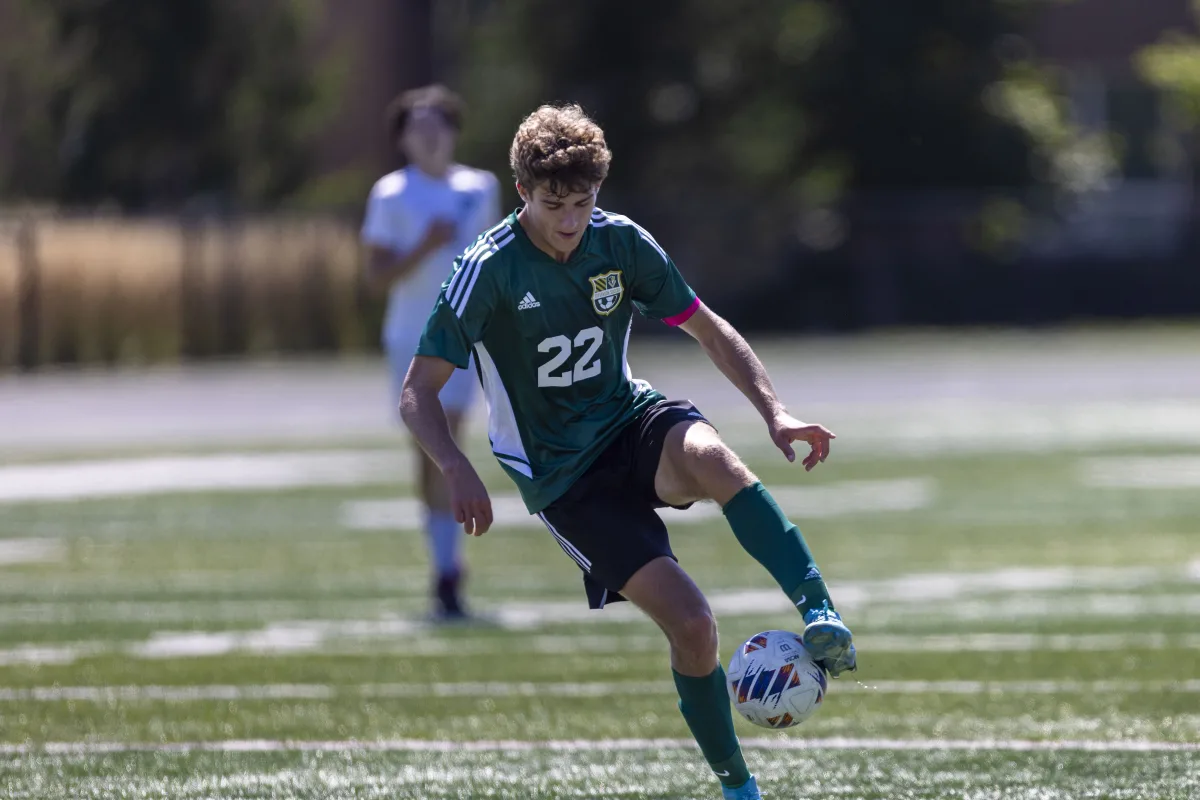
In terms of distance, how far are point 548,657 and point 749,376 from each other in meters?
3.15

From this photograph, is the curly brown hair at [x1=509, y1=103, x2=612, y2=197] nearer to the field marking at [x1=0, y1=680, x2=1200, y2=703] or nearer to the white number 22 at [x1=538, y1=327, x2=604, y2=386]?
the white number 22 at [x1=538, y1=327, x2=604, y2=386]

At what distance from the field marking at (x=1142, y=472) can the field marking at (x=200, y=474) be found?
5232 mm

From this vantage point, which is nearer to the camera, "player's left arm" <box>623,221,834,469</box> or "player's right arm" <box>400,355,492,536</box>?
"player's right arm" <box>400,355,492,536</box>

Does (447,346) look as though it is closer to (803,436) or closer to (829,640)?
(803,436)

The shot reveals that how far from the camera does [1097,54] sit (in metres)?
47.8

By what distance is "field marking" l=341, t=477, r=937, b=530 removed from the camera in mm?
13852

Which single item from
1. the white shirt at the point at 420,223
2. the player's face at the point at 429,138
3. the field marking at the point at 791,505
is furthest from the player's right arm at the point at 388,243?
the field marking at the point at 791,505

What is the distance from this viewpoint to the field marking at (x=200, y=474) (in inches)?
626

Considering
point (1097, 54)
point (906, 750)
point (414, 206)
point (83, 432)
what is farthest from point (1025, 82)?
point (906, 750)

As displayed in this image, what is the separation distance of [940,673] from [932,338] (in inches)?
1080

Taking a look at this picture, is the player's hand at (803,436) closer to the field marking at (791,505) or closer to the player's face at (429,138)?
the player's face at (429,138)

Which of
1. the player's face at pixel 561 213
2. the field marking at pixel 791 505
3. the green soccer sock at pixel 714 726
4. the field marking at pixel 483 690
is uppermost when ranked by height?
the player's face at pixel 561 213

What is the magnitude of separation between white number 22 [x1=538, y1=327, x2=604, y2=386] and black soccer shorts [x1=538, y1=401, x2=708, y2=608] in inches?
7.8

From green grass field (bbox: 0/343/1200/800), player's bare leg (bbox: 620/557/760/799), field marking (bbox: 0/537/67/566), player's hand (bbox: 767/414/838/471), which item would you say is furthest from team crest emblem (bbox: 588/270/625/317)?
field marking (bbox: 0/537/67/566)
